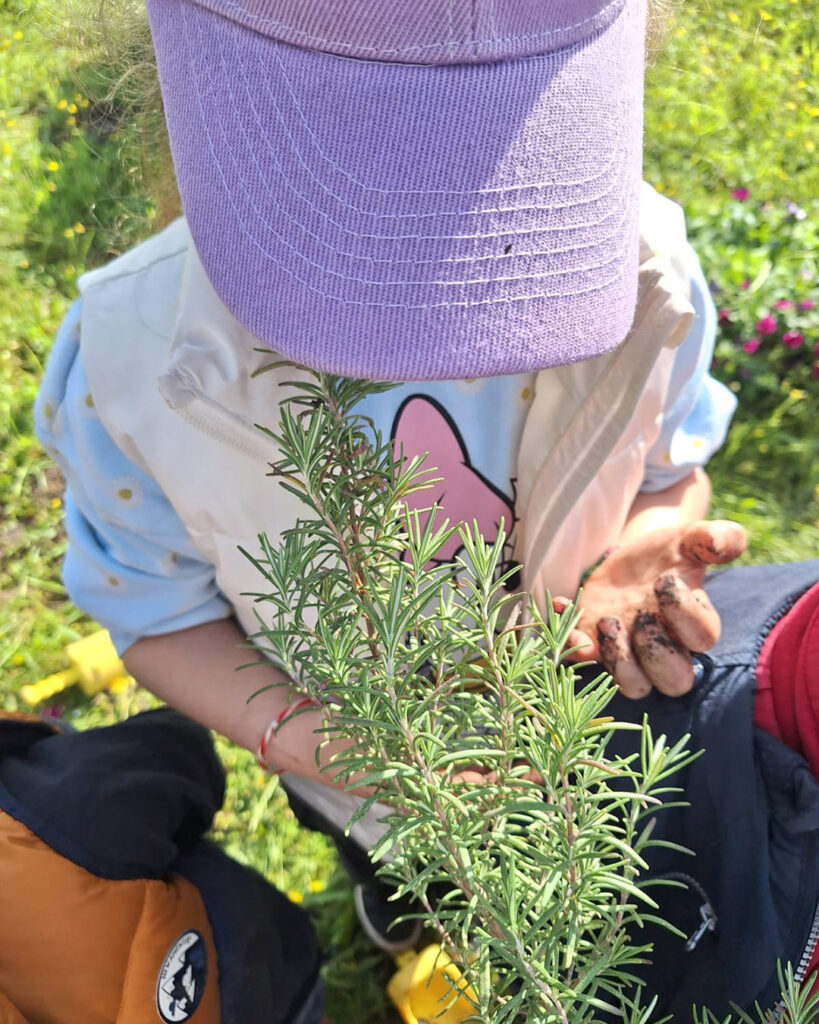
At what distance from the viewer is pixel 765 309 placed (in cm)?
274

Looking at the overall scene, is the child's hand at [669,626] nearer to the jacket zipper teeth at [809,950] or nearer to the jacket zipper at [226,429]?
the jacket zipper teeth at [809,950]

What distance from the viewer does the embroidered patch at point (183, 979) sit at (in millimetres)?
1193

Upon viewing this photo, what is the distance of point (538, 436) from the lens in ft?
4.31

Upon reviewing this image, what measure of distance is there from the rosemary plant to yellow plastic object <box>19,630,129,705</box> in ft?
5.77

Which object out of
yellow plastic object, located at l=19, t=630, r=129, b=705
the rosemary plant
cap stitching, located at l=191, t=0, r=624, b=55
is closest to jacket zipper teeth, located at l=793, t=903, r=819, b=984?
the rosemary plant

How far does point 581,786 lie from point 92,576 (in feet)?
3.21

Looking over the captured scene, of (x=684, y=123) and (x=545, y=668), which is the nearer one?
(x=545, y=668)

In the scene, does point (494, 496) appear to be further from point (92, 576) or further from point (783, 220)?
point (783, 220)

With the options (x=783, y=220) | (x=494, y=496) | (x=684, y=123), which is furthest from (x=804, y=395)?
(x=494, y=496)

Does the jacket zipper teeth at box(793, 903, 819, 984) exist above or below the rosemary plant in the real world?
below

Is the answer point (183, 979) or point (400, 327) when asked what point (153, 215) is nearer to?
point (400, 327)

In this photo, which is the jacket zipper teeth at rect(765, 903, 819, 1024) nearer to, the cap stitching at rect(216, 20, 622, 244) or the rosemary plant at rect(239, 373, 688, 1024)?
the rosemary plant at rect(239, 373, 688, 1024)

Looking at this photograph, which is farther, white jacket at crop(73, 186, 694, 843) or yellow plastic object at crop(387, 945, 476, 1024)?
yellow plastic object at crop(387, 945, 476, 1024)

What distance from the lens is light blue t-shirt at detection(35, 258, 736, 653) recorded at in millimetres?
1280
